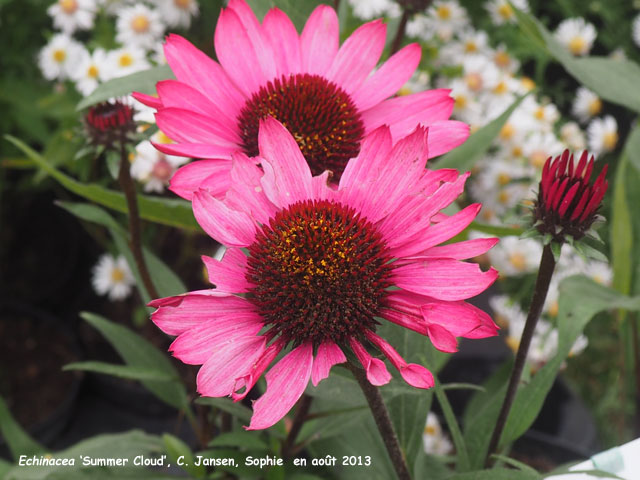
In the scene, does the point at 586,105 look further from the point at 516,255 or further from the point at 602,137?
the point at 516,255

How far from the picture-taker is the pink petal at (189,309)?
324 millimetres

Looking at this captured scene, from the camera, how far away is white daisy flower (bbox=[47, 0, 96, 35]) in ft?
2.99

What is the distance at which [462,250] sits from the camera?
340 millimetres

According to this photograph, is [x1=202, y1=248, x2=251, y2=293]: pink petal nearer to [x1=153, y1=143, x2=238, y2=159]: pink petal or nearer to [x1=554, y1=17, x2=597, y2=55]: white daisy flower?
[x1=153, y1=143, x2=238, y2=159]: pink petal

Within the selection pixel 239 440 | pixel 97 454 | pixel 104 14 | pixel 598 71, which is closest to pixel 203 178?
pixel 239 440

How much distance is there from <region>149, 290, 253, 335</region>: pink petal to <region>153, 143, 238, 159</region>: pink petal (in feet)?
0.29

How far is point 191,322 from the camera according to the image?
334 millimetres

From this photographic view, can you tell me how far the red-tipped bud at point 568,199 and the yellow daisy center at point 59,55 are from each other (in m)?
0.75

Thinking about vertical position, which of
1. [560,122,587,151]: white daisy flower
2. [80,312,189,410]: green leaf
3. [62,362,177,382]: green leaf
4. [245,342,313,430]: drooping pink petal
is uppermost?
[245,342,313,430]: drooping pink petal

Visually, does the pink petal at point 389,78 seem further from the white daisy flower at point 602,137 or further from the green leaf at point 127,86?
the white daisy flower at point 602,137

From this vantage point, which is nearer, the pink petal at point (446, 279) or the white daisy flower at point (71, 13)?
the pink petal at point (446, 279)

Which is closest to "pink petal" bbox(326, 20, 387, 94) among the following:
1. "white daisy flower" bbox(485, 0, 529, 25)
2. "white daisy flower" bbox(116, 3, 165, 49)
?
"white daisy flower" bbox(116, 3, 165, 49)

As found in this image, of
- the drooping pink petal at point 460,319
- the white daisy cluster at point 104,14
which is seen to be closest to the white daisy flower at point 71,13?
the white daisy cluster at point 104,14

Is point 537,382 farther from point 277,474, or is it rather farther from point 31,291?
point 31,291
